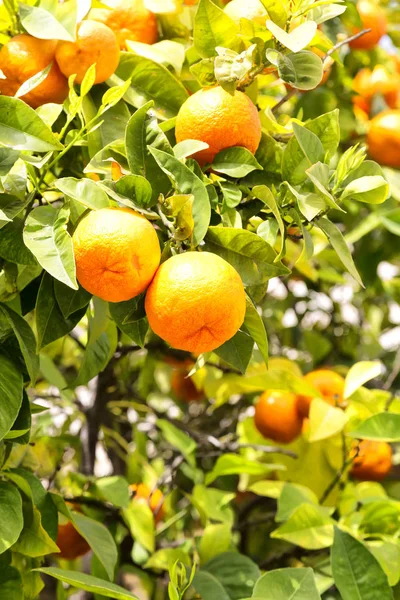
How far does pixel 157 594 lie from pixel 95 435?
384mm

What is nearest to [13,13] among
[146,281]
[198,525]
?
[146,281]

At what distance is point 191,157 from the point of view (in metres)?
0.78

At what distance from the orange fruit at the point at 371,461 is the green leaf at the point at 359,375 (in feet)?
0.51

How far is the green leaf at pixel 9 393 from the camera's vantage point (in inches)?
27.5

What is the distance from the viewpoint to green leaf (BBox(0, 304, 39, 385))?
72 centimetres

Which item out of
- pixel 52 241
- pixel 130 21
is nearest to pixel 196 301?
pixel 52 241

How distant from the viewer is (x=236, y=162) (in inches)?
29.3

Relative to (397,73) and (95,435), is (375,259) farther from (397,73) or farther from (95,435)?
(95,435)

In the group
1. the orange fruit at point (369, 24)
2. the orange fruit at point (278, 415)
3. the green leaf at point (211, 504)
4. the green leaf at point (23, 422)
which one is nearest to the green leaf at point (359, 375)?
the orange fruit at point (278, 415)

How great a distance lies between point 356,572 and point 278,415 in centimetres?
40

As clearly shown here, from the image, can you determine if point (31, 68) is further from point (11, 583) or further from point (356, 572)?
point (356, 572)

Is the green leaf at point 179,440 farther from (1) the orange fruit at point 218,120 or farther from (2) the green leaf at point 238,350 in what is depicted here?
(1) the orange fruit at point 218,120

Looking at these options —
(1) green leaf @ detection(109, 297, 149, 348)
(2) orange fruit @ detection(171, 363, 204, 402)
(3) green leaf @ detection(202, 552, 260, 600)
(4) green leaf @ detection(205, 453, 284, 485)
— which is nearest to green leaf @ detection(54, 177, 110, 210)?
(1) green leaf @ detection(109, 297, 149, 348)

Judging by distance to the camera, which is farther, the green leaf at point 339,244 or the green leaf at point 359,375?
the green leaf at point 359,375
